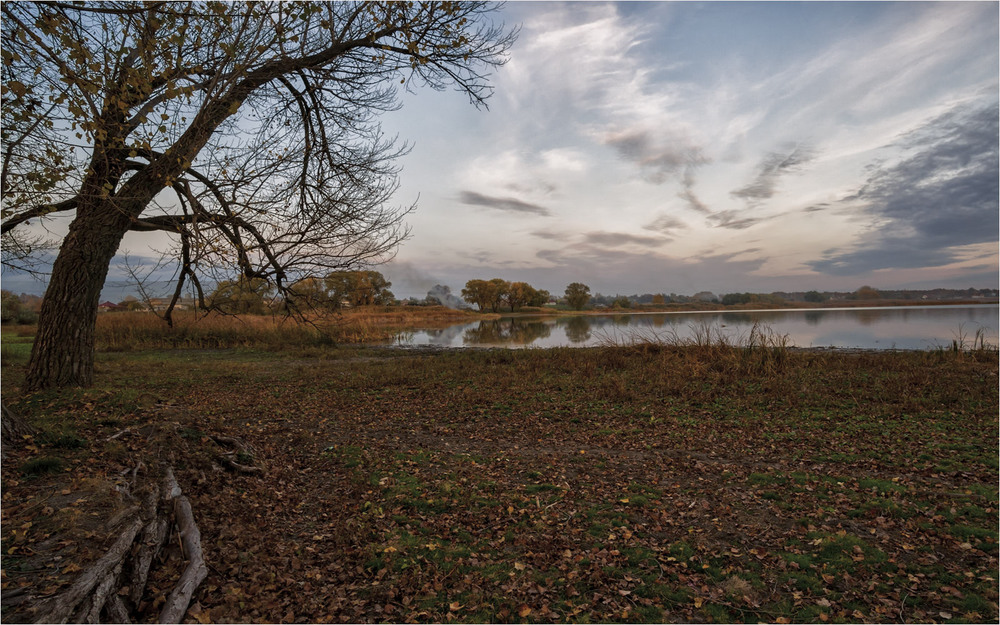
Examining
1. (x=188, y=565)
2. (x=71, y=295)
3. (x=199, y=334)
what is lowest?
(x=188, y=565)

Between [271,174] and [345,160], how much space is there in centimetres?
340

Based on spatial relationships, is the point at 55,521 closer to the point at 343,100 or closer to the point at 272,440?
the point at 272,440

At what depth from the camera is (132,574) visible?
3.51m

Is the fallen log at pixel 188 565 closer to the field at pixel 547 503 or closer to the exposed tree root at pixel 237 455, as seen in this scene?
the field at pixel 547 503

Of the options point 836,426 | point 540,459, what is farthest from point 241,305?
point 836,426

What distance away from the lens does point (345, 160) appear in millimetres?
10578

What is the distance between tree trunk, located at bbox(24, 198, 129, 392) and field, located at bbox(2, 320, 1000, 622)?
591 millimetres

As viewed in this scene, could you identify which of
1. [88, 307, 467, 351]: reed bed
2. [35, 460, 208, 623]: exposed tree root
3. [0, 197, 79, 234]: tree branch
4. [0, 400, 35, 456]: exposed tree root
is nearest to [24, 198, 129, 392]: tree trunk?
[0, 197, 79, 234]: tree branch

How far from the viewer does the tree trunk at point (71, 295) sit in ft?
24.3

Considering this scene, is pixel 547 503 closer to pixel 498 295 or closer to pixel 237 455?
pixel 237 455

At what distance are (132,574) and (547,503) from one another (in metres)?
4.00

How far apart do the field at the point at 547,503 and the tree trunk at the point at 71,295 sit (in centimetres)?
59

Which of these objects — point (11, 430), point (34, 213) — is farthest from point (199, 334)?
point (11, 430)

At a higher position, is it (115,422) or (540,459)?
(115,422)
